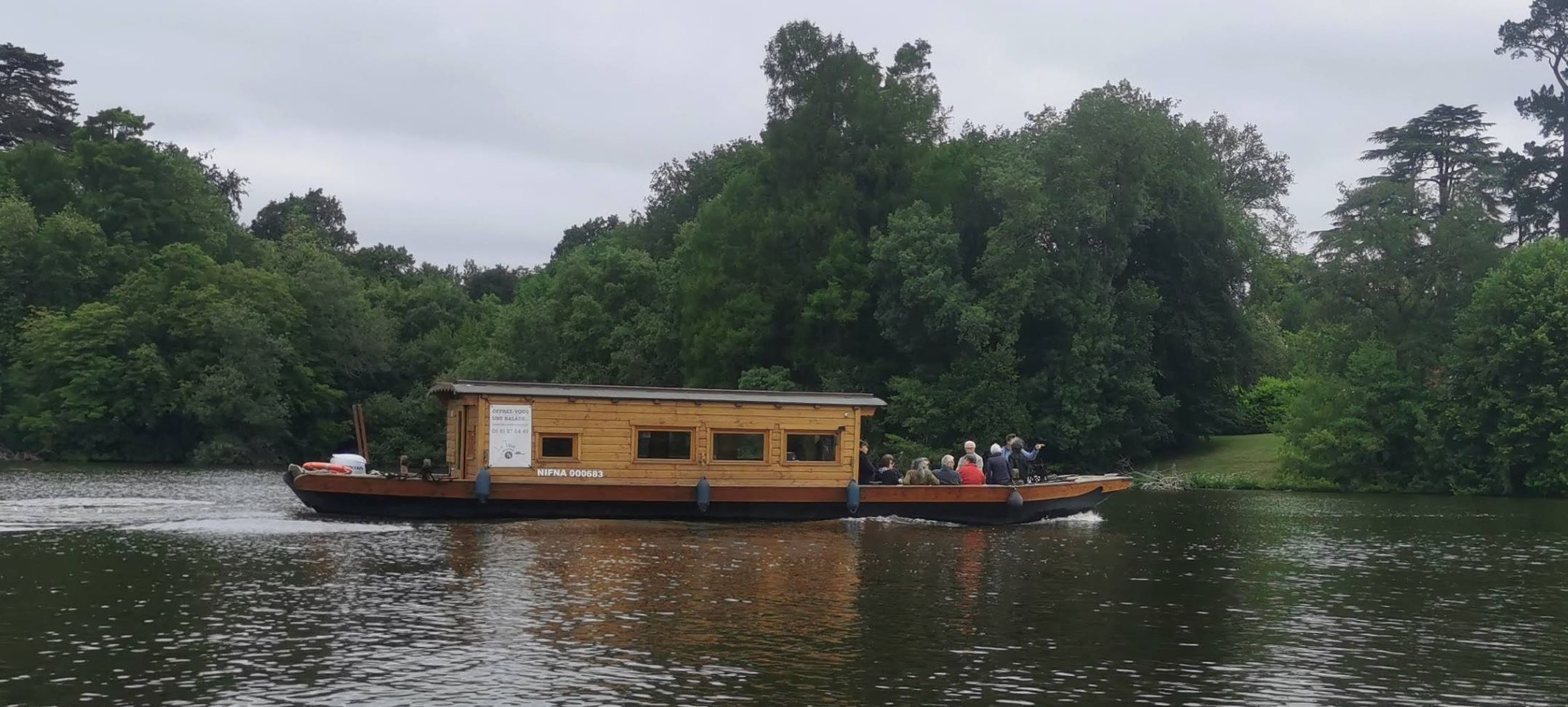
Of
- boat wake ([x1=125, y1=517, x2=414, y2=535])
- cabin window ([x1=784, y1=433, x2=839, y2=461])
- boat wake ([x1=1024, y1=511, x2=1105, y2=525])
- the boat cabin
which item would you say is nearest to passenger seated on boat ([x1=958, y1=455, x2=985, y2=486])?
boat wake ([x1=1024, y1=511, x2=1105, y2=525])

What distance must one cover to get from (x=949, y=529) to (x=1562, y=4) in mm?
59252

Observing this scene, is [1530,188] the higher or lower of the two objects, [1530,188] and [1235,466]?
the higher

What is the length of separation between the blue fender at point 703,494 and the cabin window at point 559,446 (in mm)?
3062

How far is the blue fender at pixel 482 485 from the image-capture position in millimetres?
35219

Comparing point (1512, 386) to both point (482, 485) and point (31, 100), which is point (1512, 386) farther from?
point (31, 100)

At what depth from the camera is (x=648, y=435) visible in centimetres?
3709

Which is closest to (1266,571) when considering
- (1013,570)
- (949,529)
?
(1013,570)

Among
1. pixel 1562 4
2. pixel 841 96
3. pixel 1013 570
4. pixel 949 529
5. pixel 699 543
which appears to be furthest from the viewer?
pixel 1562 4

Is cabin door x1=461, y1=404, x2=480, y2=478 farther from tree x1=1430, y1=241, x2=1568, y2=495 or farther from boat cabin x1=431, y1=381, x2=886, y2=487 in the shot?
tree x1=1430, y1=241, x2=1568, y2=495

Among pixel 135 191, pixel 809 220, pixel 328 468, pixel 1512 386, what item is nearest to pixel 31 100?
pixel 135 191

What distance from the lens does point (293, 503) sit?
40.9m

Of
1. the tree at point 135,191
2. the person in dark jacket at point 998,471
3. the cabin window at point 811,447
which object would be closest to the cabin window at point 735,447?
the cabin window at point 811,447

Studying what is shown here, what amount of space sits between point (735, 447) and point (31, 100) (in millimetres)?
75361

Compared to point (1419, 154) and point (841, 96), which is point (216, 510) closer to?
point (841, 96)
